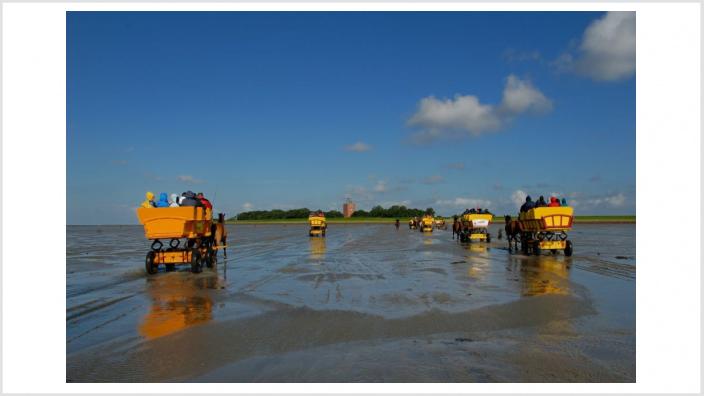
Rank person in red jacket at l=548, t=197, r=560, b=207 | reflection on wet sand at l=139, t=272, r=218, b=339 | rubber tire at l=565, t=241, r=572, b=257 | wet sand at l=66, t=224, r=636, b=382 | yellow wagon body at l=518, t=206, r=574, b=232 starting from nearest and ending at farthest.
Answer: wet sand at l=66, t=224, r=636, b=382 < reflection on wet sand at l=139, t=272, r=218, b=339 < yellow wagon body at l=518, t=206, r=574, b=232 < rubber tire at l=565, t=241, r=572, b=257 < person in red jacket at l=548, t=197, r=560, b=207

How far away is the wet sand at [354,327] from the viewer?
504 cm

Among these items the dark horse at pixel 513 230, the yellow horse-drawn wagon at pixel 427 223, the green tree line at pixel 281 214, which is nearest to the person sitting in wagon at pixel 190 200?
the dark horse at pixel 513 230

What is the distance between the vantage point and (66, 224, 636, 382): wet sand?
16.5ft

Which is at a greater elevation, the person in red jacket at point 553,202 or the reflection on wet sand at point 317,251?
the person in red jacket at point 553,202

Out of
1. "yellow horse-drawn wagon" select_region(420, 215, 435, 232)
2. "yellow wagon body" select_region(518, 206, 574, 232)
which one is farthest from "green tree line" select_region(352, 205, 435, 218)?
"yellow wagon body" select_region(518, 206, 574, 232)

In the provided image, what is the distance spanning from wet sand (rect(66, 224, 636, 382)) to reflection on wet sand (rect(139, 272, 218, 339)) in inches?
1.1

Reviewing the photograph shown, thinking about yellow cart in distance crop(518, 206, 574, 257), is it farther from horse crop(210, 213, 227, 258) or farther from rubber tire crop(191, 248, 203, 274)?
rubber tire crop(191, 248, 203, 274)

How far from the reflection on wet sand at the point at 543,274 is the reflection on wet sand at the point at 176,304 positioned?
619 cm

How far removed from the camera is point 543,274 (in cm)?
1313

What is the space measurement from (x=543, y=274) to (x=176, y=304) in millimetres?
9184

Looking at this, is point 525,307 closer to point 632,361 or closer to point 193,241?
point 632,361

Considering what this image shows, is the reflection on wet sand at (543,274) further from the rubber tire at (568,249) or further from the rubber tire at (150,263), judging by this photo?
the rubber tire at (150,263)

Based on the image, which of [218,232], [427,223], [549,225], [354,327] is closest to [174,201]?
[218,232]
